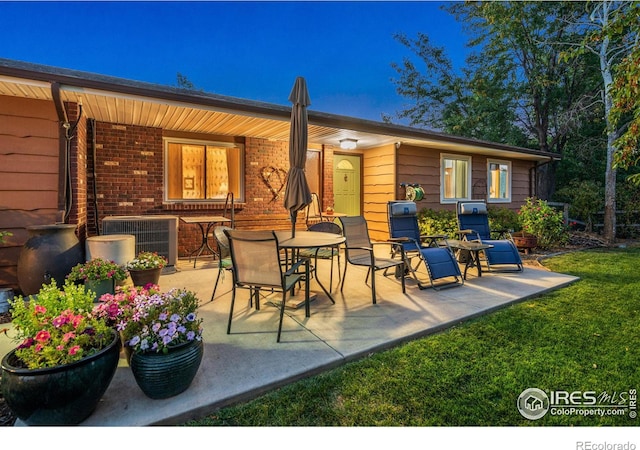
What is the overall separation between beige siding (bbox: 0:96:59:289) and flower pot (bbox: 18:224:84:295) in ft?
1.85

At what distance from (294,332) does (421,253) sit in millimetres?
2210

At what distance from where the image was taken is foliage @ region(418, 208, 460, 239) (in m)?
7.10

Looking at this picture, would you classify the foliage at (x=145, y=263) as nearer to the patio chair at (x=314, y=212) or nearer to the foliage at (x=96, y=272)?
the foliage at (x=96, y=272)

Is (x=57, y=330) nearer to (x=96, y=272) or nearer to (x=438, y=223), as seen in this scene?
(x=96, y=272)

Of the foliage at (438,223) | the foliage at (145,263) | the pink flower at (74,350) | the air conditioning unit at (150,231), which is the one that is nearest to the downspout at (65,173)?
the air conditioning unit at (150,231)

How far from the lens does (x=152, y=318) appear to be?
1972 mm

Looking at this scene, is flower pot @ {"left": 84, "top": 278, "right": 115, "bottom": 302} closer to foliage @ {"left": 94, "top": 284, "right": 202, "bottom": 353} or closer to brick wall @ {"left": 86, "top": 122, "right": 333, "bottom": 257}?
foliage @ {"left": 94, "top": 284, "right": 202, "bottom": 353}

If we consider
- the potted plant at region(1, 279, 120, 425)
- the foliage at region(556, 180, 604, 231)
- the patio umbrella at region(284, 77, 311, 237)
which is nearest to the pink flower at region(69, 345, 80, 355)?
the potted plant at region(1, 279, 120, 425)

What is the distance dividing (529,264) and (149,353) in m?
6.02

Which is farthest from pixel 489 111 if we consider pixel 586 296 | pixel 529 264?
pixel 586 296

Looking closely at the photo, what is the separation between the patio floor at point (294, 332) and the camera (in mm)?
1837

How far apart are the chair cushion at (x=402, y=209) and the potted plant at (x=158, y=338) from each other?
11.4ft

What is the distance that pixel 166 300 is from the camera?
6.89ft
